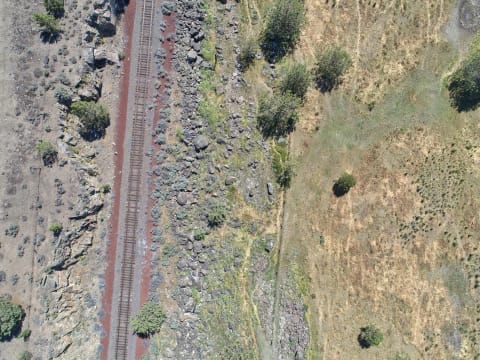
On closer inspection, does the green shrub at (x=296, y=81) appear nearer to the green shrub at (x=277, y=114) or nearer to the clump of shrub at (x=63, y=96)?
the green shrub at (x=277, y=114)

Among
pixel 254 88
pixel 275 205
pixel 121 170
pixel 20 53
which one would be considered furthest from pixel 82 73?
pixel 275 205

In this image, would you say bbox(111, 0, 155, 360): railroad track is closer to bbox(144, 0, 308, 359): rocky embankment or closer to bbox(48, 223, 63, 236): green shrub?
bbox(144, 0, 308, 359): rocky embankment

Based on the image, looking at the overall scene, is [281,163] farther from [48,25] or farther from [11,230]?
[11,230]

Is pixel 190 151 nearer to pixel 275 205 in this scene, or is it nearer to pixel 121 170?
pixel 121 170

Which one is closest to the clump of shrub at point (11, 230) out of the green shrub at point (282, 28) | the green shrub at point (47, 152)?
the green shrub at point (47, 152)

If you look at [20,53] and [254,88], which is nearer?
[20,53]
